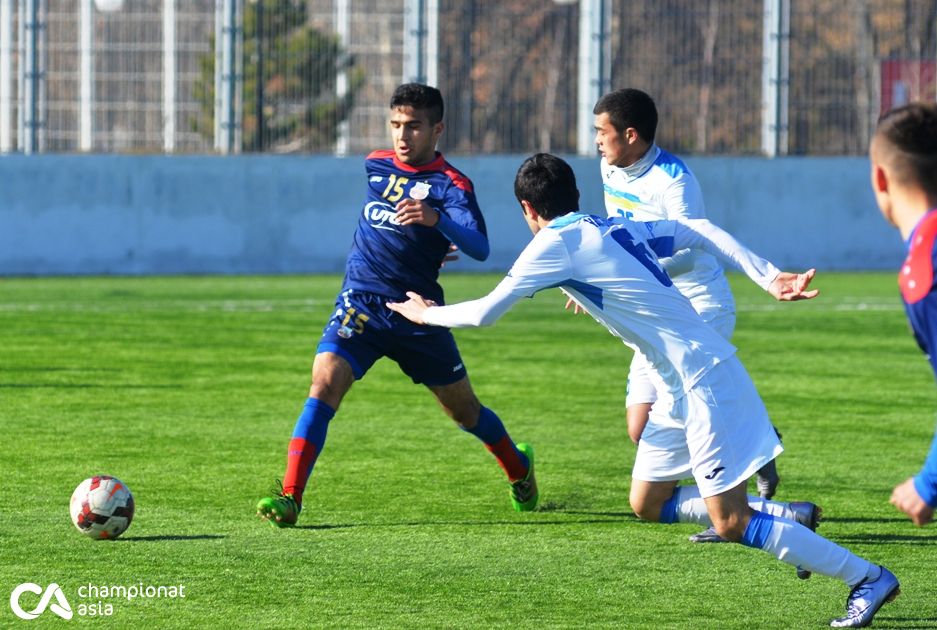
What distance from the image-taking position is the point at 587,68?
23.2 meters

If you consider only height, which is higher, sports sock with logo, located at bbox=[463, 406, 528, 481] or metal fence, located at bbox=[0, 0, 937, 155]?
metal fence, located at bbox=[0, 0, 937, 155]

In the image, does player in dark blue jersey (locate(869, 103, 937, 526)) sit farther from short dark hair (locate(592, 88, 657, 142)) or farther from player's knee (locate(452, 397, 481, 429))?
player's knee (locate(452, 397, 481, 429))

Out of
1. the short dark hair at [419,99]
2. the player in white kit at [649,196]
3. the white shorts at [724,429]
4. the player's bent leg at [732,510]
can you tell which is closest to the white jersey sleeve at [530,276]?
the white shorts at [724,429]

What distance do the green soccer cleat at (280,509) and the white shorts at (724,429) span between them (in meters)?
1.97

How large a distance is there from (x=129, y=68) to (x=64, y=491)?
15.5 meters

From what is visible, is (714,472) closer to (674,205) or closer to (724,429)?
(724,429)

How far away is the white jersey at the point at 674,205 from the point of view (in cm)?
694

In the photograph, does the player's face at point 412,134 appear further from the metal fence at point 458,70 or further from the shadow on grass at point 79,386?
the metal fence at point 458,70

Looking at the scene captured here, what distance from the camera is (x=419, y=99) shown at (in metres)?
7.24

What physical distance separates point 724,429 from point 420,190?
228 centimetres

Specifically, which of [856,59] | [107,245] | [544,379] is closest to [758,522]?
[544,379]

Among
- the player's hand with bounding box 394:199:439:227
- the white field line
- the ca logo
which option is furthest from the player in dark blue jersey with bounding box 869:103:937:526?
the white field line

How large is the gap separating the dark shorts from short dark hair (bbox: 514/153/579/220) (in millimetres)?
1612

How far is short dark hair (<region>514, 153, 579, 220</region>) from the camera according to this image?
568cm
